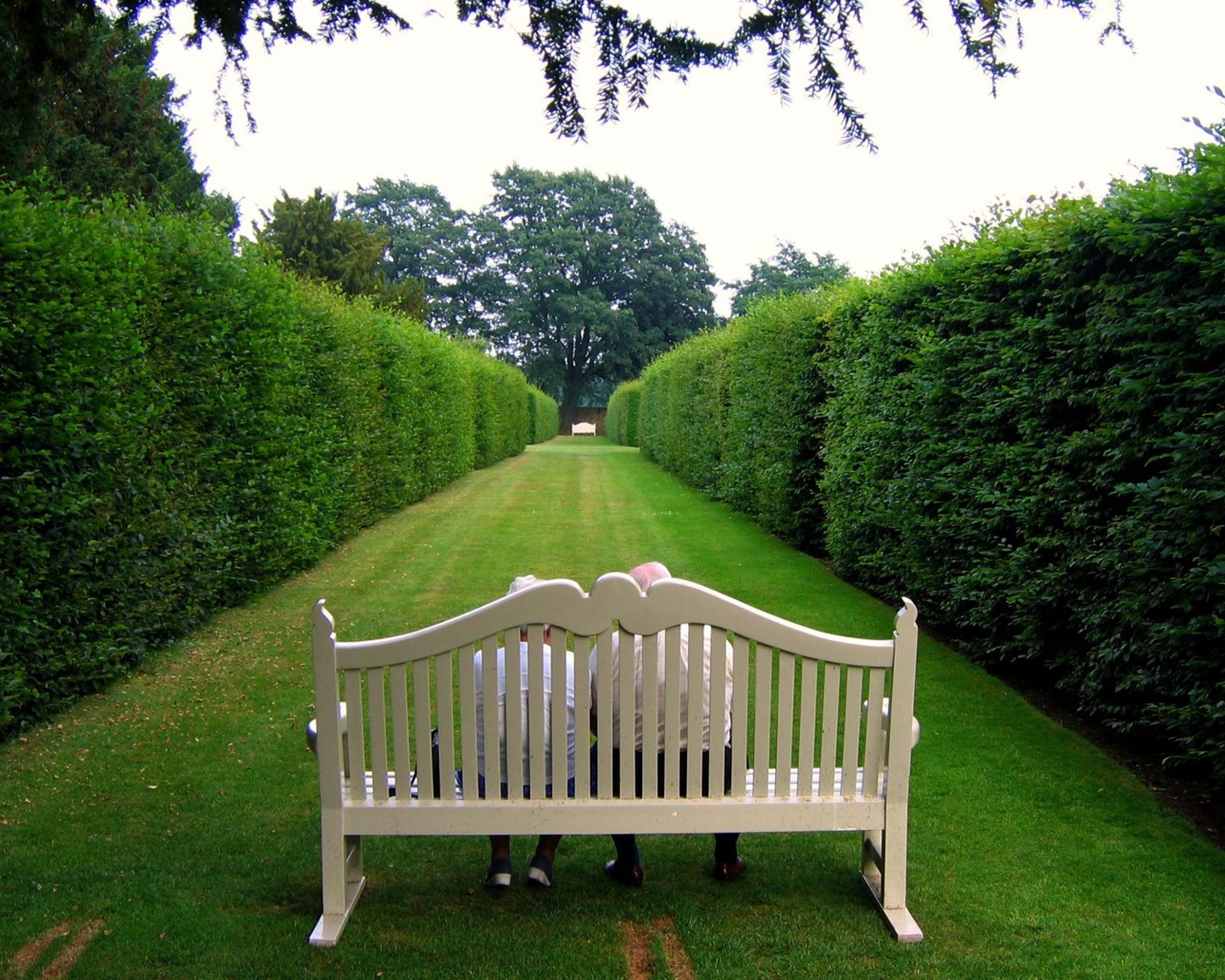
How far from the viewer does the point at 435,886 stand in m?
3.53

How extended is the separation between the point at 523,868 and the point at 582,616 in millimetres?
1227

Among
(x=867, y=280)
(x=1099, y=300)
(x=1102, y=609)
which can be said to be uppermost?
(x=867, y=280)

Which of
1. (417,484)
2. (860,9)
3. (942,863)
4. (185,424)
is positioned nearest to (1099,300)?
(860,9)

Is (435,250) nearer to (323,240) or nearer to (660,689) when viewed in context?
(323,240)

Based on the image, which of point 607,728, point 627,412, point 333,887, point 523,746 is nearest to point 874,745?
point 607,728

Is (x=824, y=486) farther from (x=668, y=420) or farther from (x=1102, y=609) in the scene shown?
(x=668, y=420)

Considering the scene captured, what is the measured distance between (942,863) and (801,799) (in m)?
0.94

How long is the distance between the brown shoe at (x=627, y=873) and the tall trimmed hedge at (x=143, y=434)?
305 cm

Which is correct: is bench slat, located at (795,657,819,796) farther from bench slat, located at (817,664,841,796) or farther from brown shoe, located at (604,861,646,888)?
brown shoe, located at (604,861,646,888)

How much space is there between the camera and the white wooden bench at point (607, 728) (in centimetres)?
302

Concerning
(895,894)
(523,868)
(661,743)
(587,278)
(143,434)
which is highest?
(587,278)

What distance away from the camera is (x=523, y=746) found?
10.5ft

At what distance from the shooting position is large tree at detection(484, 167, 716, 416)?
6262cm

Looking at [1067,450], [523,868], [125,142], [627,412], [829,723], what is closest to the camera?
[829,723]
